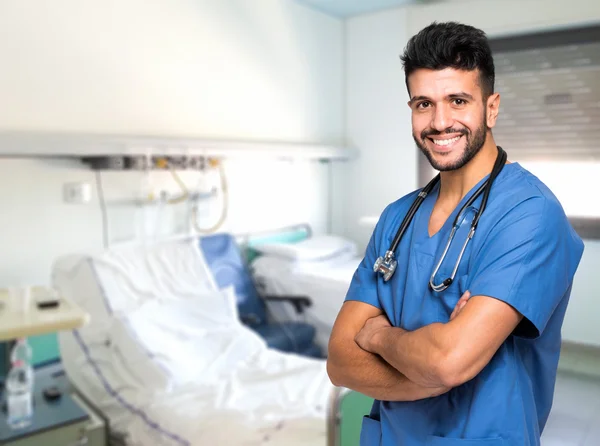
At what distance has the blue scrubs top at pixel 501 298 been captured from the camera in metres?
0.94

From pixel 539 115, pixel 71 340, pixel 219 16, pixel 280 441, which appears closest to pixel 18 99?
pixel 71 340

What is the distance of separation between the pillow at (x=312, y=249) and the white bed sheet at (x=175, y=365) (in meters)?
0.71

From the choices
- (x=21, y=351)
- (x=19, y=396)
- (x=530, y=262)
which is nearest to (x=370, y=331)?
(x=530, y=262)

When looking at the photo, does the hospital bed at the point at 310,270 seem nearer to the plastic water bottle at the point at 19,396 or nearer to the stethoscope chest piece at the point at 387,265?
the plastic water bottle at the point at 19,396

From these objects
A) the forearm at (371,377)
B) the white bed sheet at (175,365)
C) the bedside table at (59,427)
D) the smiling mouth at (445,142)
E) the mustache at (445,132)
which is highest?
the mustache at (445,132)

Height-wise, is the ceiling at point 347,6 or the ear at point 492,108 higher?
the ceiling at point 347,6

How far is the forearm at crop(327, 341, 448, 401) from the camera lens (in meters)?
1.02

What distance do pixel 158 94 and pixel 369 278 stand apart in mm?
2207

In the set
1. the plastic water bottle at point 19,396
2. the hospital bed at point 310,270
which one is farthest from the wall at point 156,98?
the plastic water bottle at point 19,396

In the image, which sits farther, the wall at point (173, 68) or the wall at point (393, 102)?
the wall at point (173, 68)

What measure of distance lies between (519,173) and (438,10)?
0.68m

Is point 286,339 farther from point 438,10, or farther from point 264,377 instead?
point 438,10

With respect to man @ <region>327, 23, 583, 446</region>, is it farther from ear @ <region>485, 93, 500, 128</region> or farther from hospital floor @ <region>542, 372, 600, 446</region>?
hospital floor @ <region>542, 372, 600, 446</region>

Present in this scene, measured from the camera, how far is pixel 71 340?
2.55 metres
